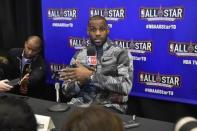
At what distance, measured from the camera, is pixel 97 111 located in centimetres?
104

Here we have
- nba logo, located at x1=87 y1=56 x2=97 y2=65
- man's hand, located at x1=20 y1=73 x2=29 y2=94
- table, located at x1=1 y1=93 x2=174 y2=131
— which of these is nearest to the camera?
table, located at x1=1 y1=93 x2=174 y2=131

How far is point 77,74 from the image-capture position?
2566mm

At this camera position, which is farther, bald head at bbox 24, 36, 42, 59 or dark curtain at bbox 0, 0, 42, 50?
dark curtain at bbox 0, 0, 42, 50

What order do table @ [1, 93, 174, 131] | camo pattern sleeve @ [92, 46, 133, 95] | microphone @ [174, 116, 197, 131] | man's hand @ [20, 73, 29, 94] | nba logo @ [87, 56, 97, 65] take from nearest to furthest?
1. microphone @ [174, 116, 197, 131]
2. table @ [1, 93, 174, 131]
3. camo pattern sleeve @ [92, 46, 133, 95]
4. nba logo @ [87, 56, 97, 65]
5. man's hand @ [20, 73, 29, 94]

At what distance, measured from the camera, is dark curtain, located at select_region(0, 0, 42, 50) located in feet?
12.5

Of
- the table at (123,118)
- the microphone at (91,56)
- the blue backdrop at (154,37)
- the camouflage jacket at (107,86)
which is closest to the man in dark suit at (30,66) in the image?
the blue backdrop at (154,37)

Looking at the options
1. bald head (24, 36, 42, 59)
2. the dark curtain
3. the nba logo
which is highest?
the dark curtain

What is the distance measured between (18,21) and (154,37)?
1.68 m

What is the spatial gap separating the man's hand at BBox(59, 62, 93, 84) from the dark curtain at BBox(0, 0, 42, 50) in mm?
1417

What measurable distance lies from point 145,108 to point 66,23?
46.3 inches

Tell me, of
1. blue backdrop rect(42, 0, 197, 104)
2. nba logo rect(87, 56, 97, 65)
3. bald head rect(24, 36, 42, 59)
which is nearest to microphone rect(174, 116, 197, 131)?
nba logo rect(87, 56, 97, 65)

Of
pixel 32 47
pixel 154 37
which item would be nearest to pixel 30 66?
pixel 32 47

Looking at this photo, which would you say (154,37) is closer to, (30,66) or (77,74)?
(77,74)

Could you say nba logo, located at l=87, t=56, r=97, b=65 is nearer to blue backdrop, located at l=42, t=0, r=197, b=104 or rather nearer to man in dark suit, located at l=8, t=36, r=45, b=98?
blue backdrop, located at l=42, t=0, r=197, b=104
